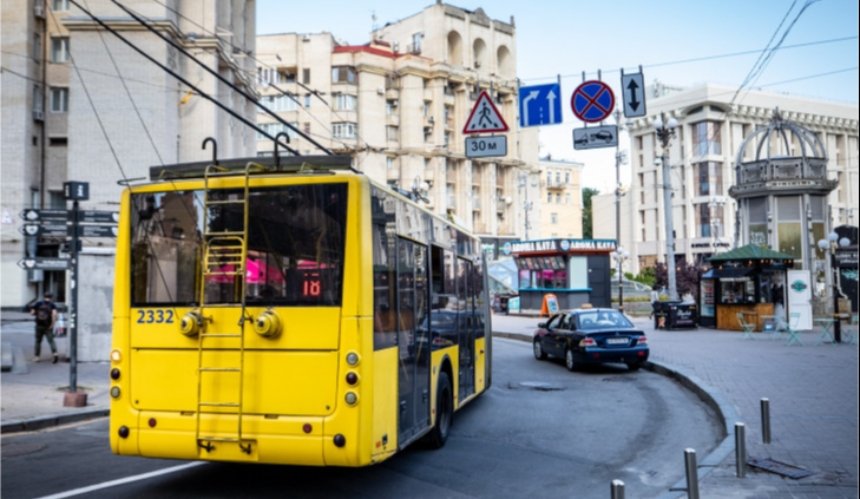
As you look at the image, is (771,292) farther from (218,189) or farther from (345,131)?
(345,131)

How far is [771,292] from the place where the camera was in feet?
94.4

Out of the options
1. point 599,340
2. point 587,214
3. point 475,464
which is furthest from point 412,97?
point 475,464

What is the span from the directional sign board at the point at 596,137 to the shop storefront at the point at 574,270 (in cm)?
2596

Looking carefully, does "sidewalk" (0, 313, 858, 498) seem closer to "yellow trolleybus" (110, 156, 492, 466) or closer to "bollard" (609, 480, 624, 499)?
"bollard" (609, 480, 624, 499)

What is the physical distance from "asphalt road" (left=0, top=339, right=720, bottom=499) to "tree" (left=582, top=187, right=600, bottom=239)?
101309 mm

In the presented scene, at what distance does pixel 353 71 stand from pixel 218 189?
2679 inches

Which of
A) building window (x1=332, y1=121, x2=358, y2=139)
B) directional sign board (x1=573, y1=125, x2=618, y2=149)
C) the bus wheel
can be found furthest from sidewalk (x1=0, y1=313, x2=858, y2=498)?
building window (x1=332, y1=121, x2=358, y2=139)

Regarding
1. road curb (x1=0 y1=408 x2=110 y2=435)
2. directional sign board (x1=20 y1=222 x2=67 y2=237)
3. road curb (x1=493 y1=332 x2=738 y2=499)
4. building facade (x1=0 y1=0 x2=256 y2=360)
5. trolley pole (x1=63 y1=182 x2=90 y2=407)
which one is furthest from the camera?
building facade (x1=0 y1=0 x2=256 y2=360)

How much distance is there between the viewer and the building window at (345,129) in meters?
71.4

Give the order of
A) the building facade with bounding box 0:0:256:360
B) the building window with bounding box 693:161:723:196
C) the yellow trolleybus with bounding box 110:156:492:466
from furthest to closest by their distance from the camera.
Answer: the building window with bounding box 693:161:723:196 < the building facade with bounding box 0:0:256:360 < the yellow trolleybus with bounding box 110:156:492:466

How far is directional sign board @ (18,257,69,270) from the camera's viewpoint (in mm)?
15012

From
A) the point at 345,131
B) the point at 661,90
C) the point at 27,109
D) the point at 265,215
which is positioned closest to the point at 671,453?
the point at 265,215

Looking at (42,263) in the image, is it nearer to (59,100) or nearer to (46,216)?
(46,216)

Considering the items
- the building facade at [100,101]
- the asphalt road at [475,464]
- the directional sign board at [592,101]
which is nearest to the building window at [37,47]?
the building facade at [100,101]
